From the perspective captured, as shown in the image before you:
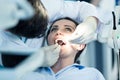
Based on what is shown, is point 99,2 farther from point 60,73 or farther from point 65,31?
point 60,73

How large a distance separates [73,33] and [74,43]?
0.20ft

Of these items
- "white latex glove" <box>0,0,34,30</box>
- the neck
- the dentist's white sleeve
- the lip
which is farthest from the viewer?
the dentist's white sleeve

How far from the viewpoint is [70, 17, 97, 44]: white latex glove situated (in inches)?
48.5

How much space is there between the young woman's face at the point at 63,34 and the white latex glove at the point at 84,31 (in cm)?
4

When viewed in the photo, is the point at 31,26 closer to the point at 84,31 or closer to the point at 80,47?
the point at 84,31

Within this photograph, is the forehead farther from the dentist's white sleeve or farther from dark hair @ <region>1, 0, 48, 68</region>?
dark hair @ <region>1, 0, 48, 68</region>

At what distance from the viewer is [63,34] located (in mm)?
1284

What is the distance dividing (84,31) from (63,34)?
112 millimetres

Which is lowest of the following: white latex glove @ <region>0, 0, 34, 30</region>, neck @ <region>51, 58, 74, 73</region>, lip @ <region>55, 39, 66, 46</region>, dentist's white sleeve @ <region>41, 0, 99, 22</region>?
neck @ <region>51, 58, 74, 73</region>

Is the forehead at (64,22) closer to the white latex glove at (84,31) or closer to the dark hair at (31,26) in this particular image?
the white latex glove at (84,31)

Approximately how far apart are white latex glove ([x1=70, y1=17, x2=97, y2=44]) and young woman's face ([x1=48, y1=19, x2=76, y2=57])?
4cm

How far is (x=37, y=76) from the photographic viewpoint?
122cm

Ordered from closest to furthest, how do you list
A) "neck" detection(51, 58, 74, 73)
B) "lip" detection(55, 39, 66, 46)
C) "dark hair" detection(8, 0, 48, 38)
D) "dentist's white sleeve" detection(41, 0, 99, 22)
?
"dark hair" detection(8, 0, 48, 38)
"lip" detection(55, 39, 66, 46)
"neck" detection(51, 58, 74, 73)
"dentist's white sleeve" detection(41, 0, 99, 22)

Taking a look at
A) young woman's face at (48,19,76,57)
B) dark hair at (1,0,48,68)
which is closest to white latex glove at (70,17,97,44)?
young woman's face at (48,19,76,57)
